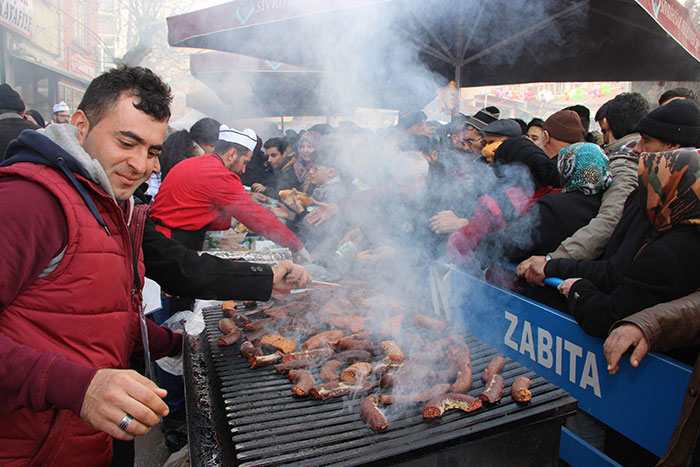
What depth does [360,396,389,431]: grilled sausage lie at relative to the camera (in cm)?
164

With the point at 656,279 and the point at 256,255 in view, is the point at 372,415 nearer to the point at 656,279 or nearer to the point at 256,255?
the point at 656,279

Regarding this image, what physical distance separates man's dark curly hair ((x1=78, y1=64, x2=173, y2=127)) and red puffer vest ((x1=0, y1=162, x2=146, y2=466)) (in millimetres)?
339

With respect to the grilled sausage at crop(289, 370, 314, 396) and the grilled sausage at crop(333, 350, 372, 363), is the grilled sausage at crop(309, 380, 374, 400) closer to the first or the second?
the grilled sausage at crop(289, 370, 314, 396)

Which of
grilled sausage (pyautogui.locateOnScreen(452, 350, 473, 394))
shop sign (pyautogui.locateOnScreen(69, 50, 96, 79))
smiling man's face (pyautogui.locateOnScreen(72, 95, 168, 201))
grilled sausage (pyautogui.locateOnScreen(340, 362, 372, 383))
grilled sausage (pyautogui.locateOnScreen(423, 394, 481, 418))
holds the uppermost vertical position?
shop sign (pyautogui.locateOnScreen(69, 50, 96, 79))

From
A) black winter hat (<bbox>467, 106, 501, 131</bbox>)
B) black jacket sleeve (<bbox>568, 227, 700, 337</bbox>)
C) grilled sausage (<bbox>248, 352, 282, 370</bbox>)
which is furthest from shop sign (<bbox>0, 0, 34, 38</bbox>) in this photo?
black jacket sleeve (<bbox>568, 227, 700, 337</bbox>)

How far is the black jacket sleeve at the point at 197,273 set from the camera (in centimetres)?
228

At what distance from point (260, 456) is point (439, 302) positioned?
276 cm

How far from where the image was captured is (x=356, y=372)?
6.69ft

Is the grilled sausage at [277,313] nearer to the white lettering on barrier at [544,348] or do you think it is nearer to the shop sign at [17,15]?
the white lettering on barrier at [544,348]

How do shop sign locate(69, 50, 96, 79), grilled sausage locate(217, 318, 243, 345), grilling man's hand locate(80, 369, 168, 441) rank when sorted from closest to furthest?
grilling man's hand locate(80, 369, 168, 441), grilled sausage locate(217, 318, 243, 345), shop sign locate(69, 50, 96, 79)

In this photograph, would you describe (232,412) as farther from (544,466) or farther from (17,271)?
(544,466)

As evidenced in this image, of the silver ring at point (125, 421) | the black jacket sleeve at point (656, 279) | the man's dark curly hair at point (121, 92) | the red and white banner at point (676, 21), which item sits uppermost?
the red and white banner at point (676, 21)

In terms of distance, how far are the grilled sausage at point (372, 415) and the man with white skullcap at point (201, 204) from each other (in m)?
2.56

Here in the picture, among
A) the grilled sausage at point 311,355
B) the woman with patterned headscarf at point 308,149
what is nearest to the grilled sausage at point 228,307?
the grilled sausage at point 311,355
